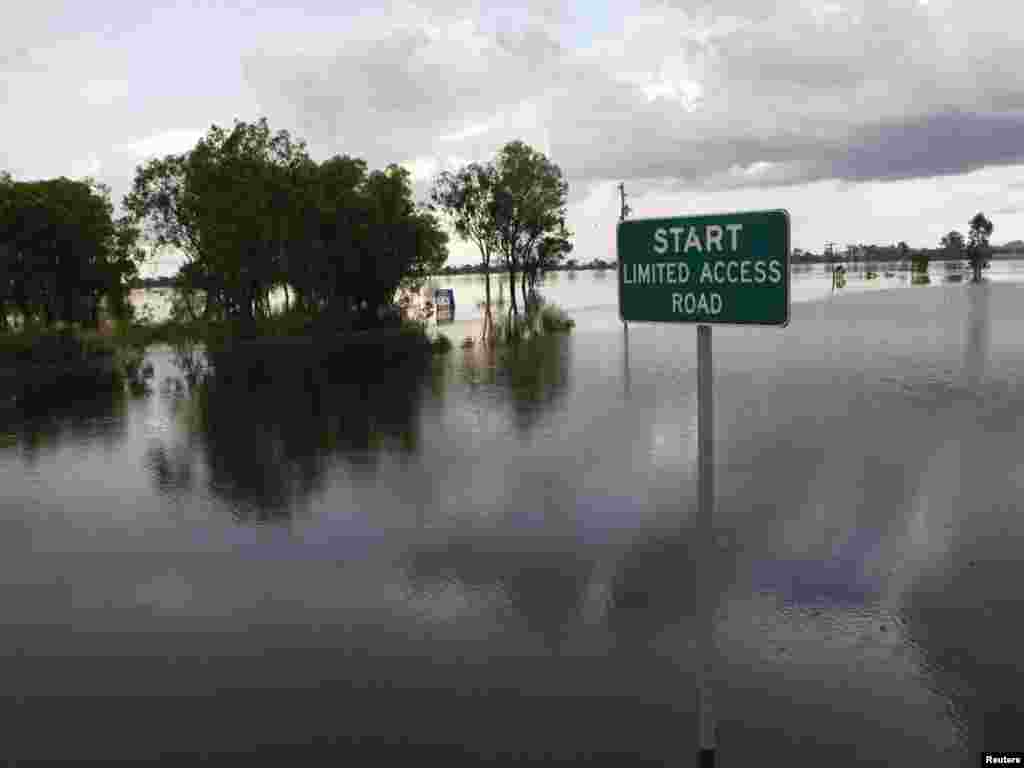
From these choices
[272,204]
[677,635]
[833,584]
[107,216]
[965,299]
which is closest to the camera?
[677,635]

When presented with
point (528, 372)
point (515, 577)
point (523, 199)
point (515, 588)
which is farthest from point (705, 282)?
point (523, 199)

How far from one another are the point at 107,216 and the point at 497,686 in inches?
1941

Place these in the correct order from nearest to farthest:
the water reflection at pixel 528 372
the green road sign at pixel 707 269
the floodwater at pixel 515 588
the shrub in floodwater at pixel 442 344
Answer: the green road sign at pixel 707 269 < the floodwater at pixel 515 588 < the water reflection at pixel 528 372 < the shrub in floodwater at pixel 442 344

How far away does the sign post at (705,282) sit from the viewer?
4.23 meters

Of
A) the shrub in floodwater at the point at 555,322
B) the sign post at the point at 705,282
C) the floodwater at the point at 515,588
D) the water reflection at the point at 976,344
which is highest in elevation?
the sign post at the point at 705,282

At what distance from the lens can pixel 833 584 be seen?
727 cm

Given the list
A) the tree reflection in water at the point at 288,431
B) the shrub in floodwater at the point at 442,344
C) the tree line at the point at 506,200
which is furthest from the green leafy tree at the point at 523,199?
the tree reflection in water at the point at 288,431

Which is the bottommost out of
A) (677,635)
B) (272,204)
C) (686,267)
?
(677,635)

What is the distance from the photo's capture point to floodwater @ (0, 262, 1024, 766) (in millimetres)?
5246

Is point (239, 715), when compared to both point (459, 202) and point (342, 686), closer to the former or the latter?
point (342, 686)

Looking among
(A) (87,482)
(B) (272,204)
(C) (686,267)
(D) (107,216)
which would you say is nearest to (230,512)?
(A) (87,482)

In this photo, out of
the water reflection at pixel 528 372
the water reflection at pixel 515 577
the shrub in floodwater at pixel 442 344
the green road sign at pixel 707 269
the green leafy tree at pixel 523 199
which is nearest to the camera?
the green road sign at pixel 707 269

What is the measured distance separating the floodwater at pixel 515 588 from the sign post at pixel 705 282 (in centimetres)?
116

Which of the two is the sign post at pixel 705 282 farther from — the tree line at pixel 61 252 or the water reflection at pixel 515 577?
the tree line at pixel 61 252
